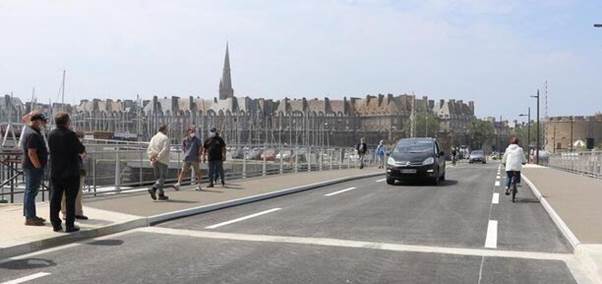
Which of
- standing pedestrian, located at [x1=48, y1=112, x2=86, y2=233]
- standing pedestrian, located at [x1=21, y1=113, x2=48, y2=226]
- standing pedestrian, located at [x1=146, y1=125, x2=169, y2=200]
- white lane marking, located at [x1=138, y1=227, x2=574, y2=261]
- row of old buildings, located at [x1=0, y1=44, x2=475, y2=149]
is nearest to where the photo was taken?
white lane marking, located at [x1=138, y1=227, x2=574, y2=261]

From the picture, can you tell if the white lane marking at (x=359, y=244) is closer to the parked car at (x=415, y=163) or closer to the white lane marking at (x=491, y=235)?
the white lane marking at (x=491, y=235)

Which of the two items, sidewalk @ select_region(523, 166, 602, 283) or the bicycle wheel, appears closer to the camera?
sidewalk @ select_region(523, 166, 602, 283)

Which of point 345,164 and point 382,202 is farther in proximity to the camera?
point 345,164

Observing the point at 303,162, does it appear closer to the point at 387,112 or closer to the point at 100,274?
the point at 100,274

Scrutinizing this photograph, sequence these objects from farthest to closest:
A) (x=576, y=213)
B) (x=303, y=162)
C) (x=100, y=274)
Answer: (x=303, y=162) → (x=576, y=213) → (x=100, y=274)

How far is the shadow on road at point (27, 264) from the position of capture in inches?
311

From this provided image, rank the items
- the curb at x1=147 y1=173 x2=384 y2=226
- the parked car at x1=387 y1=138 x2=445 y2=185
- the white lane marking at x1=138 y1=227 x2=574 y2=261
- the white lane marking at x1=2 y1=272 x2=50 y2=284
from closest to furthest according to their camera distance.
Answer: the white lane marking at x1=2 y1=272 x2=50 y2=284, the white lane marking at x1=138 y1=227 x2=574 y2=261, the curb at x1=147 y1=173 x2=384 y2=226, the parked car at x1=387 y1=138 x2=445 y2=185

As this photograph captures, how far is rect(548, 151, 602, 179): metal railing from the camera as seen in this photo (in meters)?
27.5

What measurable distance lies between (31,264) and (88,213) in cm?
437

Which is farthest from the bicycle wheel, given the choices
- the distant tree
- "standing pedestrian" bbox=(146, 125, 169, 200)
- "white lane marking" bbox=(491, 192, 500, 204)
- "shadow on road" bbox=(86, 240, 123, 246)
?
the distant tree

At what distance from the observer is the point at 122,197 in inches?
620

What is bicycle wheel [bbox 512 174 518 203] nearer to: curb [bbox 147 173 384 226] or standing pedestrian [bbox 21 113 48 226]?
curb [bbox 147 173 384 226]

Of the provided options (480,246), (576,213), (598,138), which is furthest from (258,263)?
(598,138)

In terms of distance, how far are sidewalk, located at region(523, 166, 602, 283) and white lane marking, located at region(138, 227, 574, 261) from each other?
40 cm
